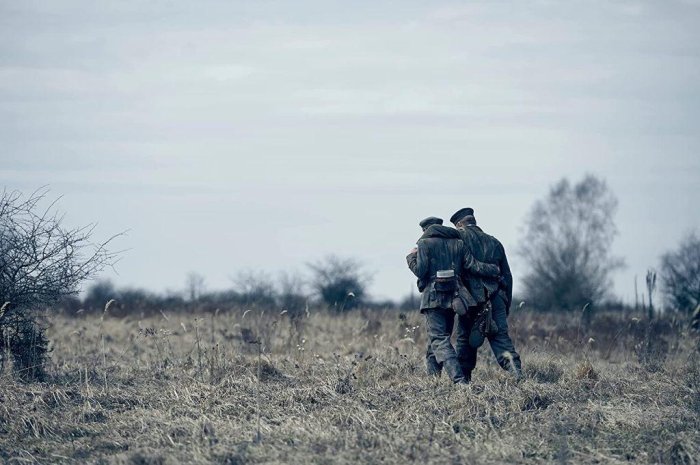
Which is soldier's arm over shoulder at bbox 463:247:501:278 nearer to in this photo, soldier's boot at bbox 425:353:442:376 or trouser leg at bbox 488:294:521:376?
trouser leg at bbox 488:294:521:376

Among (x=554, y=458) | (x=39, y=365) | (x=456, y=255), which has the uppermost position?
(x=456, y=255)

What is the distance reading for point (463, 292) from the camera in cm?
980

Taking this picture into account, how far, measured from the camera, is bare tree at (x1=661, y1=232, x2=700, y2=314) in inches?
1058

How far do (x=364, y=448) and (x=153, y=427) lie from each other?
78.1 inches

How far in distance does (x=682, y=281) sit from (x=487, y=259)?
20.0m

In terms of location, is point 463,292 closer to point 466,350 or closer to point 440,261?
point 440,261

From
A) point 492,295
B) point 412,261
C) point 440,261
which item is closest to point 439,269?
Answer: point 440,261

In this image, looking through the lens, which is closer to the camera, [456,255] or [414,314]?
[456,255]

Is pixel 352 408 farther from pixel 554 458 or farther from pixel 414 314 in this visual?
pixel 414 314

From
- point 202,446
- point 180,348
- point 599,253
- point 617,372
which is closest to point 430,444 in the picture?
point 202,446

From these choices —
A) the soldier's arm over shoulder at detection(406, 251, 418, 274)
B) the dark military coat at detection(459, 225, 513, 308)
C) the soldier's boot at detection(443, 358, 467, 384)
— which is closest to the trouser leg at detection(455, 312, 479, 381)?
the dark military coat at detection(459, 225, 513, 308)

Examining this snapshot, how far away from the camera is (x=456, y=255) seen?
9.96m

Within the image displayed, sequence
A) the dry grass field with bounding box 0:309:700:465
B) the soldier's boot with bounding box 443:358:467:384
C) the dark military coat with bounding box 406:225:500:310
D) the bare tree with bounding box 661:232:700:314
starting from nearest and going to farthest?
1. the dry grass field with bounding box 0:309:700:465
2. the soldier's boot with bounding box 443:358:467:384
3. the dark military coat with bounding box 406:225:500:310
4. the bare tree with bounding box 661:232:700:314

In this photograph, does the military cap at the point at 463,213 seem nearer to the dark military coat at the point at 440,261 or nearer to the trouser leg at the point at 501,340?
the dark military coat at the point at 440,261
